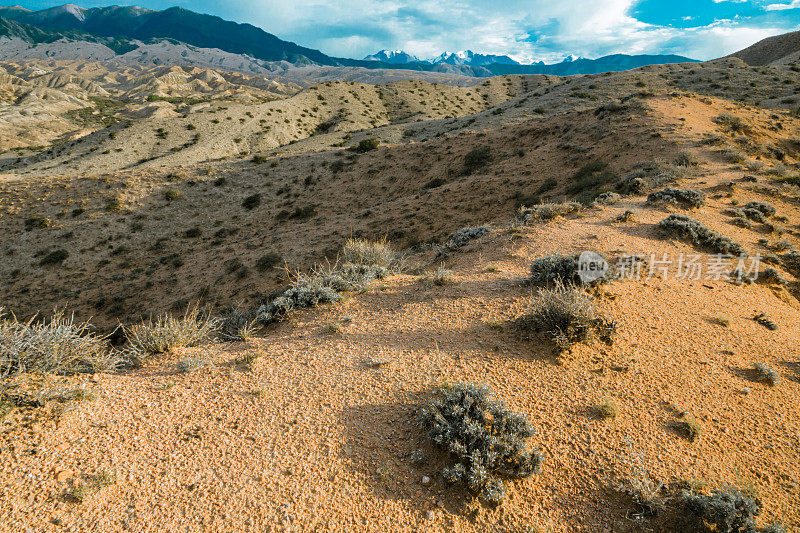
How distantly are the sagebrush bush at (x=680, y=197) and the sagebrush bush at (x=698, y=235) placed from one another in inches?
85.9

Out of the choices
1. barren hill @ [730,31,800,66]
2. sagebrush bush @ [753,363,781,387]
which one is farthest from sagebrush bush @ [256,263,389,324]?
barren hill @ [730,31,800,66]

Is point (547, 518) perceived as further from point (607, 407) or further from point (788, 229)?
point (788, 229)

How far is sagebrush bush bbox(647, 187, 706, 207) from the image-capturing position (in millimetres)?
12872

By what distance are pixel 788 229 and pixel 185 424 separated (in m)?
19.4

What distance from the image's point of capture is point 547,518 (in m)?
4.07

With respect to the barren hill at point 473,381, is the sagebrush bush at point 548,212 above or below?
above

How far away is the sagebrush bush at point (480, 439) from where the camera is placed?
424cm

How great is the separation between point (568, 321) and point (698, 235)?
25.9ft

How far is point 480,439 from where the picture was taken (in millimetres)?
A: 4590

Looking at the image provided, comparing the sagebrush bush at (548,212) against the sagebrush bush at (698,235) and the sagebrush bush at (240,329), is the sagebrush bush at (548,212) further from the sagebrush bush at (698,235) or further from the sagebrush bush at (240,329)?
the sagebrush bush at (240,329)

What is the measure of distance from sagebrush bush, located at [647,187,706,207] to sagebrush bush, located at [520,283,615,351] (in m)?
9.52

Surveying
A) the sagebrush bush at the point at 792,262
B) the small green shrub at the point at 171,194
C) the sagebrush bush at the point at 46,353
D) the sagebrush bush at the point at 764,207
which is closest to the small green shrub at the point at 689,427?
the sagebrush bush at the point at 792,262

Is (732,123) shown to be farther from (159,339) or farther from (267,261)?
(159,339)

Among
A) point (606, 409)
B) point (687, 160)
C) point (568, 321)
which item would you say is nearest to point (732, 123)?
point (687, 160)
